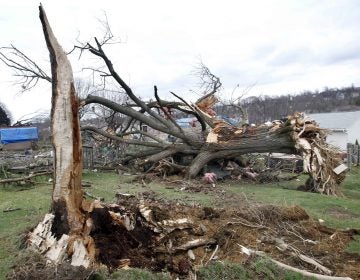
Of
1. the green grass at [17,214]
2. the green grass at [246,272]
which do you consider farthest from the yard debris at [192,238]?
the green grass at [17,214]

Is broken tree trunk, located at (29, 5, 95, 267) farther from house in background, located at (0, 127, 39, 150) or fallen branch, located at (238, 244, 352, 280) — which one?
house in background, located at (0, 127, 39, 150)

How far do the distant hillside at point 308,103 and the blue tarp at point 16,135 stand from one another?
3034cm

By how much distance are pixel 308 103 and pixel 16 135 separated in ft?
179

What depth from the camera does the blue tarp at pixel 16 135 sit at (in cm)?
3117

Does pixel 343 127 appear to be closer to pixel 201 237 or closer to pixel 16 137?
pixel 16 137

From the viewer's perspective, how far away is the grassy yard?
504cm

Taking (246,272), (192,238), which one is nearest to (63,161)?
(192,238)

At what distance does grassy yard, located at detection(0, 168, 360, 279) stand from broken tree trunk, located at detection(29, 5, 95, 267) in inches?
18.6

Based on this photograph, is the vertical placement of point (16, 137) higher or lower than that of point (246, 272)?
lower

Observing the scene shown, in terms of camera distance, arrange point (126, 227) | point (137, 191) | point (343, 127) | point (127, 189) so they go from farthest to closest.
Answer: point (343, 127)
point (127, 189)
point (137, 191)
point (126, 227)

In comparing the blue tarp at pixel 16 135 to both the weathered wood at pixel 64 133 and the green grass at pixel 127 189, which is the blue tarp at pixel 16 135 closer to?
the green grass at pixel 127 189

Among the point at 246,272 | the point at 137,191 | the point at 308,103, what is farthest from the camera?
the point at 308,103

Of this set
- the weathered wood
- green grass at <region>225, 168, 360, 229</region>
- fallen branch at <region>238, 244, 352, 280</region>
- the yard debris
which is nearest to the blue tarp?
green grass at <region>225, 168, 360, 229</region>

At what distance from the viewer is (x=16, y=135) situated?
31.7m
